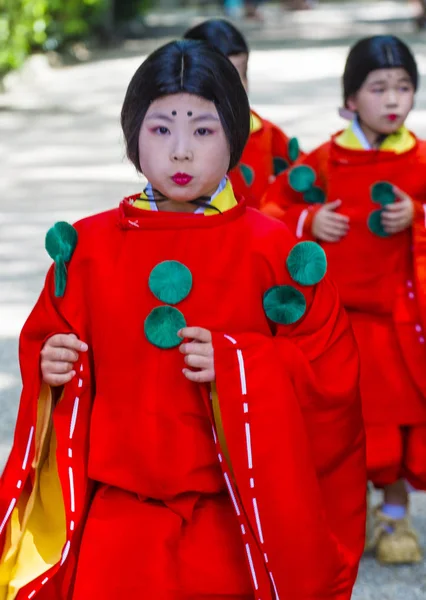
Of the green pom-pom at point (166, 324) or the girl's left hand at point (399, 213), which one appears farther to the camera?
the girl's left hand at point (399, 213)

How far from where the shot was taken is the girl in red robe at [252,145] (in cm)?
414

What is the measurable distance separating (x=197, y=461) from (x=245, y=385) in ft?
0.59

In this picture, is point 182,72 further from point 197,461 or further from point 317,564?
point 317,564

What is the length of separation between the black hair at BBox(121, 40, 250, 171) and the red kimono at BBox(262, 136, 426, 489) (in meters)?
1.13

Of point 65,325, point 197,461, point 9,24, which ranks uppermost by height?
point 9,24

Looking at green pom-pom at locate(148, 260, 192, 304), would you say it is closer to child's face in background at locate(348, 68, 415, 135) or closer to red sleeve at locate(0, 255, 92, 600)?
red sleeve at locate(0, 255, 92, 600)

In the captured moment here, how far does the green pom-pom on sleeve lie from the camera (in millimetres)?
2604

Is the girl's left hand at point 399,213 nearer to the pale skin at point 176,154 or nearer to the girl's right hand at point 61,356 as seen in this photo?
the pale skin at point 176,154

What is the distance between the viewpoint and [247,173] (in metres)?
4.28

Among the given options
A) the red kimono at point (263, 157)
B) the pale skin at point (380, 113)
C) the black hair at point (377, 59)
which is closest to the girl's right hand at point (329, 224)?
the pale skin at point (380, 113)

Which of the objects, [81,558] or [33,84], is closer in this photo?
[81,558]

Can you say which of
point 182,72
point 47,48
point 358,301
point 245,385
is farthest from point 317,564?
point 47,48

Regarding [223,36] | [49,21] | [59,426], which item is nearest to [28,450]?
[59,426]

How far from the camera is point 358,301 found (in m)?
3.75
